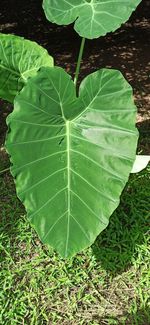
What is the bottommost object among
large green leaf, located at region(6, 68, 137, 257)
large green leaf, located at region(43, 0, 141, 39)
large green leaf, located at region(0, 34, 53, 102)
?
large green leaf, located at region(6, 68, 137, 257)

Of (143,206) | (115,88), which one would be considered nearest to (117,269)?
(143,206)

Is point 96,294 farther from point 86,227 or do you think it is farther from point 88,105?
point 88,105

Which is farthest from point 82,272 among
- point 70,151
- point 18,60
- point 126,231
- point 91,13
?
point 91,13

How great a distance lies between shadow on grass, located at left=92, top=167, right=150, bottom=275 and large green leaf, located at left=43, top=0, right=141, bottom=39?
2.87ft

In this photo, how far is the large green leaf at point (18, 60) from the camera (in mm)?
2352

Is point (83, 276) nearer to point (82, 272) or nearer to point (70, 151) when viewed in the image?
point (82, 272)

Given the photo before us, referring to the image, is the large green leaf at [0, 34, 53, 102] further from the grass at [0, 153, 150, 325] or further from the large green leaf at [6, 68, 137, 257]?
the grass at [0, 153, 150, 325]

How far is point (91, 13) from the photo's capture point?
2.22 meters

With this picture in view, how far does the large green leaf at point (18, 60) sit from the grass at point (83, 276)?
687 mm

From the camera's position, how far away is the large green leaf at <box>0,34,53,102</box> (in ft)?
7.72

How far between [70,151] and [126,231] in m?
0.61

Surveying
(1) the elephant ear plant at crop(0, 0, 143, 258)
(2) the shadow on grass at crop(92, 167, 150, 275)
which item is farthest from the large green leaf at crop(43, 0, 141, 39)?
(2) the shadow on grass at crop(92, 167, 150, 275)

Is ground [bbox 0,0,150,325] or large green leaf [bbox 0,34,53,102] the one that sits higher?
large green leaf [bbox 0,34,53,102]

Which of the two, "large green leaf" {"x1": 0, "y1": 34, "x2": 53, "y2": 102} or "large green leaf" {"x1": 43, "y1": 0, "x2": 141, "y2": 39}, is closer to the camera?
"large green leaf" {"x1": 43, "y1": 0, "x2": 141, "y2": 39}
